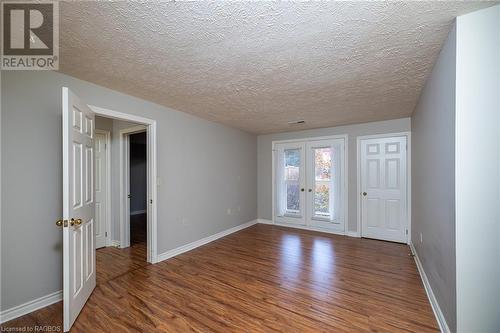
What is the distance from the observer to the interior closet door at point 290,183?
16.8ft

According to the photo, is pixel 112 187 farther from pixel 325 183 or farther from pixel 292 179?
pixel 325 183

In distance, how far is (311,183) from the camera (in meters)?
4.98

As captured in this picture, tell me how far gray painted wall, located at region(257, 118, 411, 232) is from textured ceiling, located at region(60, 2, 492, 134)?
1.19 m

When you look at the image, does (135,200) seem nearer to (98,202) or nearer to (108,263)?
(98,202)

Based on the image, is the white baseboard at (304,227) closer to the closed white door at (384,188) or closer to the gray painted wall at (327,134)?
the gray painted wall at (327,134)

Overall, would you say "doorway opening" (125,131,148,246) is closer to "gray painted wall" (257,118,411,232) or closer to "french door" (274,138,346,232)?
"gray painted wall" (257,118,411,232)

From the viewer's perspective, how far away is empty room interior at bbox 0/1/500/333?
1.40m

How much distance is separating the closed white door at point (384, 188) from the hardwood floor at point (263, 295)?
61 centimetres

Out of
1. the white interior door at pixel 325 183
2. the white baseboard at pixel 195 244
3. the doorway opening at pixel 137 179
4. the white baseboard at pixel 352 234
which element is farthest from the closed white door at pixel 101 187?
the white baseboard at pixel 352 234

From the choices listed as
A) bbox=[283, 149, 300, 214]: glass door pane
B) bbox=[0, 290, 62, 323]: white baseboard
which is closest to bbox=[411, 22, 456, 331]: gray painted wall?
bbox=[283, 149, 300, 214]: glass door pane

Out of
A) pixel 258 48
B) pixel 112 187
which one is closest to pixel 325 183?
pixel 258 48

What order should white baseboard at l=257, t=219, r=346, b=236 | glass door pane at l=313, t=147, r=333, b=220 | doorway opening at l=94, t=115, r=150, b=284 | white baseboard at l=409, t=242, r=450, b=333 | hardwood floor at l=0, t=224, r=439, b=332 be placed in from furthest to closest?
glass door pane at l=313, t=147, r=333, b=220, white baseboard at l=257, t=219, r=346, b=236, doorway opening at l=94, t=115, r=150, b=284, hardwood floor at l=0, t=224, r=439, b=332, white baseboard at l=409, t=242, r=450, b=333

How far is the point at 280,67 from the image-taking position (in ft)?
6.82

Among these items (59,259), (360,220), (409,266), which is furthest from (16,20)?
(360,220)
